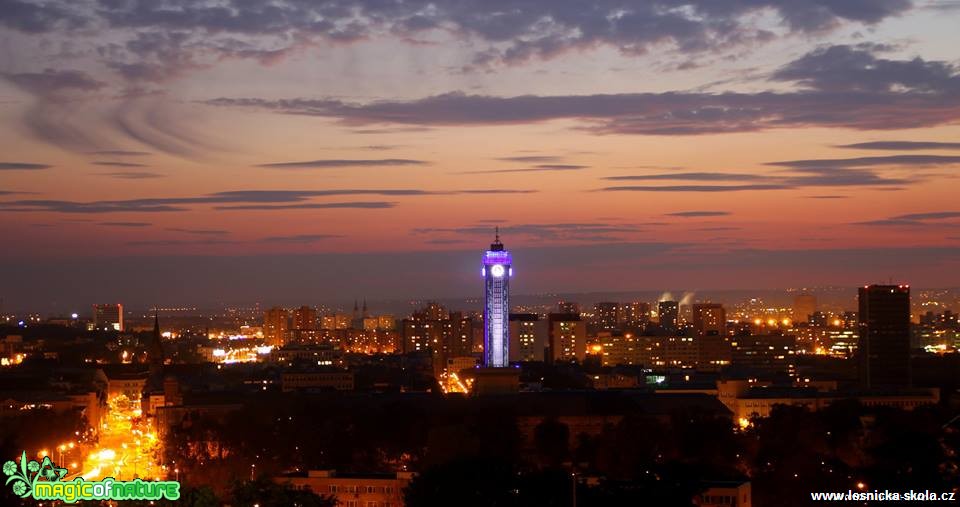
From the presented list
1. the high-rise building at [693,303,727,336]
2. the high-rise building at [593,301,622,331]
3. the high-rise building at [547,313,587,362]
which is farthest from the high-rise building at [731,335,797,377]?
the high-rise building at [593,301,622,331]

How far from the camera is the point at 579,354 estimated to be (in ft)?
402

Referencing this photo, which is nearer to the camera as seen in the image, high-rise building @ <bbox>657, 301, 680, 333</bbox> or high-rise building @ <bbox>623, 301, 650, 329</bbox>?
high-rise building @ <bbox>657, 301, 680, 333</bbox>

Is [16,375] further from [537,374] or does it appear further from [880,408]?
[880,408]

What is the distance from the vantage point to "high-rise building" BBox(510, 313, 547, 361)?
120312 millimetres

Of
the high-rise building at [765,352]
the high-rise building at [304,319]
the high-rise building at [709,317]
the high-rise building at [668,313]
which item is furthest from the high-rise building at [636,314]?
the high-rise building at [765,352]

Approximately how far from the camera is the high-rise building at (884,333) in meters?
88.5

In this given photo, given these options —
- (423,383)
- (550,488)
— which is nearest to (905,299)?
(423,383)

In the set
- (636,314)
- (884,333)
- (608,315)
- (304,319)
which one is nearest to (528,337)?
(884,333)

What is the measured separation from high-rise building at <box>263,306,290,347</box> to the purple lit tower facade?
7963 centimetres

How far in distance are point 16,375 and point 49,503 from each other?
60.5 m

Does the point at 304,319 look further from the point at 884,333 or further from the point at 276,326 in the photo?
the point at 884,333

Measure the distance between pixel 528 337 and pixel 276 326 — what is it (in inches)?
2321

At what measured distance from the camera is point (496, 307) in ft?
306

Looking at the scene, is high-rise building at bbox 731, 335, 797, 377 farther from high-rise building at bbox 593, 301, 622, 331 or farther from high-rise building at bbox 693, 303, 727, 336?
high-rise building at bbox 593, 301, 622, 331
